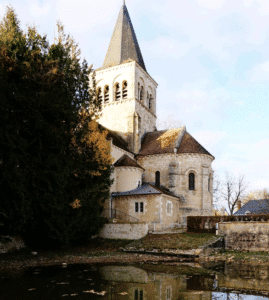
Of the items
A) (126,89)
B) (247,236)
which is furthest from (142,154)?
(247,236)

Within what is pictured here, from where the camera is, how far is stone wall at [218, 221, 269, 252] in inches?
763

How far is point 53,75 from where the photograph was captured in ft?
49.6

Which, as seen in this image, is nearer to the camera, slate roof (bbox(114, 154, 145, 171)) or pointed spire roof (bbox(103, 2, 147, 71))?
slate roof (bbox(114, 154, 145, 171))

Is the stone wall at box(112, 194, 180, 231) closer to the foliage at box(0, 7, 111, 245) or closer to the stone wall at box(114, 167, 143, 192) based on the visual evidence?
the stone wall at box(114, 167, 143, 192)

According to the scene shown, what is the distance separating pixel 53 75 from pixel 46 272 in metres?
9.38

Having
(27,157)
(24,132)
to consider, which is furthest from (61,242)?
(24,132)

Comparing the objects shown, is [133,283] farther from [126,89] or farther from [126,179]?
[126,89]

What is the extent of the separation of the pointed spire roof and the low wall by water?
21.4 meters

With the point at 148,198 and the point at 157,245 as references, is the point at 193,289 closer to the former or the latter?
the point at 157,245

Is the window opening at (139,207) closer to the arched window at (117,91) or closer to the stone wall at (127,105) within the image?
the stone wall at (127,105)

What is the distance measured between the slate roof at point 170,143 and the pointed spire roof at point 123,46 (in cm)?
958

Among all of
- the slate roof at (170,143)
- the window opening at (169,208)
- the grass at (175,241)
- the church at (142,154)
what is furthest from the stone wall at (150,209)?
the slate roof at (170,143)

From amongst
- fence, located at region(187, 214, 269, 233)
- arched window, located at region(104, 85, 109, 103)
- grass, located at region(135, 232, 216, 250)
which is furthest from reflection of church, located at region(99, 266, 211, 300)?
arched window, located at region(104, 85, 109, 103)

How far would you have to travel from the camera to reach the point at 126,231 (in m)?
21.5
